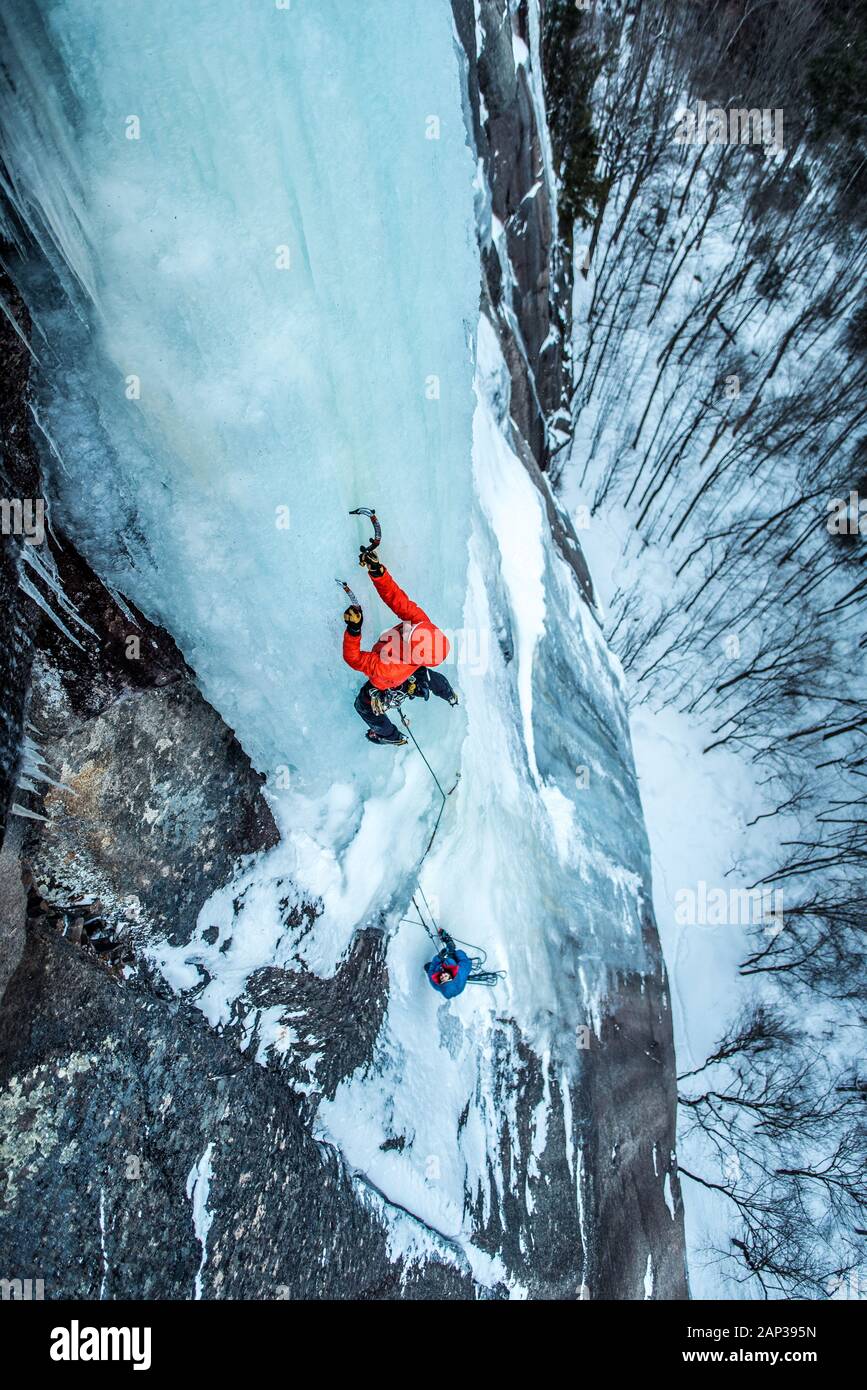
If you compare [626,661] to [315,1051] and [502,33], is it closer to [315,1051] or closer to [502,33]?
[502,33]

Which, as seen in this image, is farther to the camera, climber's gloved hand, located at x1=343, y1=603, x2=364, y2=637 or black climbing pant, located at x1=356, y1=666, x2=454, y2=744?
black climbing pant, located at x1=356, y1=666, x2=454, y2=744

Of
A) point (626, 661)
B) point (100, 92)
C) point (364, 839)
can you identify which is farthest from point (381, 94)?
point (626, 661)

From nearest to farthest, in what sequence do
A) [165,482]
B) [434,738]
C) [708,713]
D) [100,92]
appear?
[100,92] < [165,482] < [434,738] < [708,713]

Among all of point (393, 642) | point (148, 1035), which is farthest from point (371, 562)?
point (148, 1035)

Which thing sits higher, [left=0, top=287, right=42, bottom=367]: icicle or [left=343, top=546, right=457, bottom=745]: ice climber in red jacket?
[left=0, top=287, right=42, bottom=367]: icicle

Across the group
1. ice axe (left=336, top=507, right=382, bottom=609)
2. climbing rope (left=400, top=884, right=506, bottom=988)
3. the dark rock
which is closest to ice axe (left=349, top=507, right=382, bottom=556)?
ice axe (left=336, top=507, right=382, bottom=609)

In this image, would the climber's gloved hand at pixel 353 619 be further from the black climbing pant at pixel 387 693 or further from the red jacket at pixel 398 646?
the black climbing pant at pixel 387 693

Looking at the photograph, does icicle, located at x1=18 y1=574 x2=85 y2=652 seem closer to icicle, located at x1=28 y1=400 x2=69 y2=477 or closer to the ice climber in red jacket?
icicle, located at x1=28 y1=400 x2=69 y2=477
